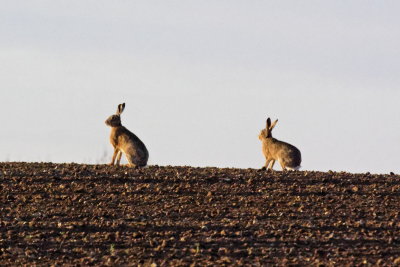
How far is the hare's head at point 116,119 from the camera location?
67.5ft

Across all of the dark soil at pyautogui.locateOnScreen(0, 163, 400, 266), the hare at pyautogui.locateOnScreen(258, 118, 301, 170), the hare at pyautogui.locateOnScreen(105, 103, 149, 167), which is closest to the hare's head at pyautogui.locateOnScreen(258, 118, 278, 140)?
the hare at pyautogui.locateOnScreen(258, 118, 301, 170)

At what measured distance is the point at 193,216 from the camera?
13953 mm

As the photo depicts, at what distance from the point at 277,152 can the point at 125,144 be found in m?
3.56

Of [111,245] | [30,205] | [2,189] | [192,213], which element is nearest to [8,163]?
[2,189]

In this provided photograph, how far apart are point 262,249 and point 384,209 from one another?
3.38 meters

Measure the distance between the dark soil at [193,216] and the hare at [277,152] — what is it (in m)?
2.60

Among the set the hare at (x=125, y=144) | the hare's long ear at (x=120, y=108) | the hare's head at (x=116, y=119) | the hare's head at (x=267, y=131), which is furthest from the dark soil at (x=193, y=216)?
the hare's head at (x=267, y=131)

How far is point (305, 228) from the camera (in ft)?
43.3

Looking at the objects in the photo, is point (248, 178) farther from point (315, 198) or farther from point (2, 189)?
point (2, 189)

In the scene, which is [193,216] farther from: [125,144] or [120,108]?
[120,108]

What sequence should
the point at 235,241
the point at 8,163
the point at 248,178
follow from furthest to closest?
the point at 8,163 → the point at 248,178 → the point at 235,241

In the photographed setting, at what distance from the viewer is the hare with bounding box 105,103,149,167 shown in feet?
61.8

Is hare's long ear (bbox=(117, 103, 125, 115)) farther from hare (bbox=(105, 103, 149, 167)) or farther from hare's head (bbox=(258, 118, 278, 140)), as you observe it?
hare's head (bbox=(258, 118, 278, 140))

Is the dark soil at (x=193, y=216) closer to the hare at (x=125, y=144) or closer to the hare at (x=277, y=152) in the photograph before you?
the hare at (x=125, y=144)
